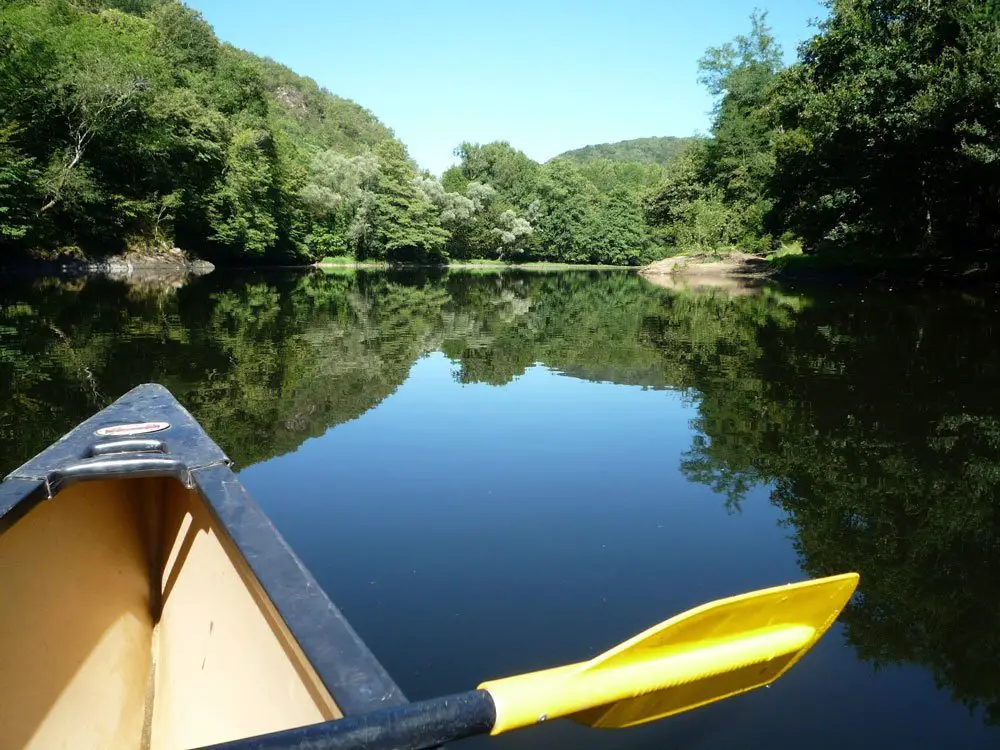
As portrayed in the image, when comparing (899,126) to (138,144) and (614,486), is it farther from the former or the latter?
(138,144)

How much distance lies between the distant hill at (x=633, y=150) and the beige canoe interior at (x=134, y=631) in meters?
134

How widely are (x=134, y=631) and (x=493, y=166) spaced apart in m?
61.1

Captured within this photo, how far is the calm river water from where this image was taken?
262 cm

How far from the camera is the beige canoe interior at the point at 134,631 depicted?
78.5 inches

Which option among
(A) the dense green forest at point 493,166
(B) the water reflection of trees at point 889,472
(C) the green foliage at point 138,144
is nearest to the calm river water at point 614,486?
(B) the water reflection of trees at point 889,472

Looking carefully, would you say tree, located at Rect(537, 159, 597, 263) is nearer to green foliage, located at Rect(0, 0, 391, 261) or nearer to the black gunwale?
green foliage, located at Rect(0, 0, 391, 261)

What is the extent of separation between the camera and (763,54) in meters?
43.0

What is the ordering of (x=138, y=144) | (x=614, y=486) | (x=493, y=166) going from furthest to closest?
(x=493, y=166)
(x=138, y=144)
(x=614, y=486)

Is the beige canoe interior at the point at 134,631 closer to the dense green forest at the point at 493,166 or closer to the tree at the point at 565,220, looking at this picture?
the dense green forest at the point at 493,166

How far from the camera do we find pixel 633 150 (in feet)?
460

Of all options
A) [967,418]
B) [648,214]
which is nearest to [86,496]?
[967,418]

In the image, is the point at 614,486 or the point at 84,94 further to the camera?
the point at 84,94

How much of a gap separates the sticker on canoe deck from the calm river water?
1.03 m

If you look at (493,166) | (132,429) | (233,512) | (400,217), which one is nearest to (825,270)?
(400,217)
